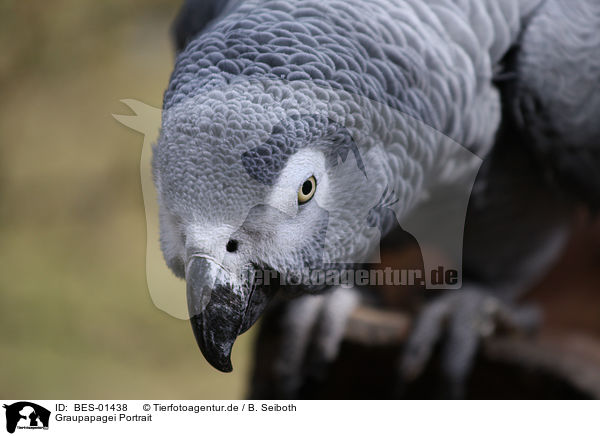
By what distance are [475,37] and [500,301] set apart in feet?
1.94

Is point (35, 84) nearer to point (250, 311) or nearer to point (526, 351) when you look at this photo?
point (250, 311)

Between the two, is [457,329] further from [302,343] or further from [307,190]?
[307,190]

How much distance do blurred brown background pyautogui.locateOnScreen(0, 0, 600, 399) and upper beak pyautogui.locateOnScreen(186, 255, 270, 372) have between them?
108mm

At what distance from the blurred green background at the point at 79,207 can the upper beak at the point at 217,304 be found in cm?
11

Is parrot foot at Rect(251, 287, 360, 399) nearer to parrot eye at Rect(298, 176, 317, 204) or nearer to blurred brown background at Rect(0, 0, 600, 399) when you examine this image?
blurred brown background at Rect(0, 0, 600, 399)

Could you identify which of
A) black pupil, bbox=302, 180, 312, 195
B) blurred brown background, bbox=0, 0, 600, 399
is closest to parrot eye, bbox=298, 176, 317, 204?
black pupil, bbox=302, 180, 312, 195

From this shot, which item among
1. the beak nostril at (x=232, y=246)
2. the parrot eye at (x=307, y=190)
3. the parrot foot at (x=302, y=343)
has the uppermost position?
the parrot eye at (x=307, y=190)

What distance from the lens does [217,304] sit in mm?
590

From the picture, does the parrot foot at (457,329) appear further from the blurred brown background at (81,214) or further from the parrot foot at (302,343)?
the blurred brown background at (81,214)
